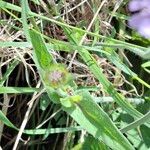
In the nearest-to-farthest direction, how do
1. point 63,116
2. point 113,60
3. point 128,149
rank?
point 128,149, point 113,60, point 63,116

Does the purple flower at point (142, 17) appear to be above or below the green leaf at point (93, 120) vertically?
above

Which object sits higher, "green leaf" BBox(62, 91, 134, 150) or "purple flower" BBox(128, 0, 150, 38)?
"purple flower" BBox(128, 0, 150, 38)

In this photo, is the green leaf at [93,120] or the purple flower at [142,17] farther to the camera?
the purple flower at [142,17]

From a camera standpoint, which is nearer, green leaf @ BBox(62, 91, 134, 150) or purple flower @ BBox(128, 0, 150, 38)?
green leaf @ BBox(62, 91, 134, 150)

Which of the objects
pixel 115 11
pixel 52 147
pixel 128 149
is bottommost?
pixel 52 147

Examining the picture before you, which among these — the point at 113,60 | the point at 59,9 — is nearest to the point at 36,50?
the point at 113,60

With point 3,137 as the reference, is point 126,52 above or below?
above

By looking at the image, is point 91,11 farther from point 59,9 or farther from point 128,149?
point 128,149

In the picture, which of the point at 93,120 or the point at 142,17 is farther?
the point at 142,17
